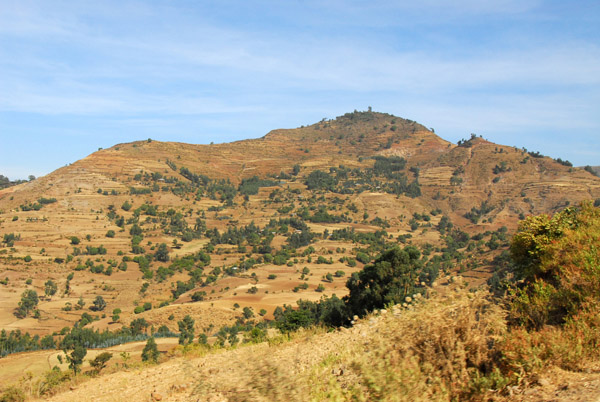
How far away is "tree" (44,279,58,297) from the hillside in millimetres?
455

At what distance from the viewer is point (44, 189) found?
120000 millimetres

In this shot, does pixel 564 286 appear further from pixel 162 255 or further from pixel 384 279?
pixel 162 255

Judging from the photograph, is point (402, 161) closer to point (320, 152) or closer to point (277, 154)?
point (320, 152)

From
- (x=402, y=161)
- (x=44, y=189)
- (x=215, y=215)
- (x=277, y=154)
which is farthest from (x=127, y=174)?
(x=402, y=161)

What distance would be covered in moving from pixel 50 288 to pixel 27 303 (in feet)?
27.6

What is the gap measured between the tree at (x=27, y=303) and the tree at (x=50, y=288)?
12.1 ft

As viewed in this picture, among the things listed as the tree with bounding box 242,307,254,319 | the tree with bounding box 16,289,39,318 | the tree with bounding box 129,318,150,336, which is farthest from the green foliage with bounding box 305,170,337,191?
the tree with bounding box 129,318,150,336

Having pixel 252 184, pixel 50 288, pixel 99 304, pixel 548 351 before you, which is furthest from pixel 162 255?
pixel 548 351

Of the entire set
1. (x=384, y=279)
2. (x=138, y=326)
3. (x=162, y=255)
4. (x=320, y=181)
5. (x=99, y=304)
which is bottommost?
(x=138, y=326)

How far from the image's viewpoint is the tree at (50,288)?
70.6m

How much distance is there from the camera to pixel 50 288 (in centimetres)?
7125

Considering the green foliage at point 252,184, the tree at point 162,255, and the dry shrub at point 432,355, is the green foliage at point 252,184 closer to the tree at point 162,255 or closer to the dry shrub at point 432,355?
the tree at point 162,255

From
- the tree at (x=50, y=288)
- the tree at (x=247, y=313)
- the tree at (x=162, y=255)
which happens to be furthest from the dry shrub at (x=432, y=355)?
the tree at (x=162, y=255)

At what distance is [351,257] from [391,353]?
289 feet
